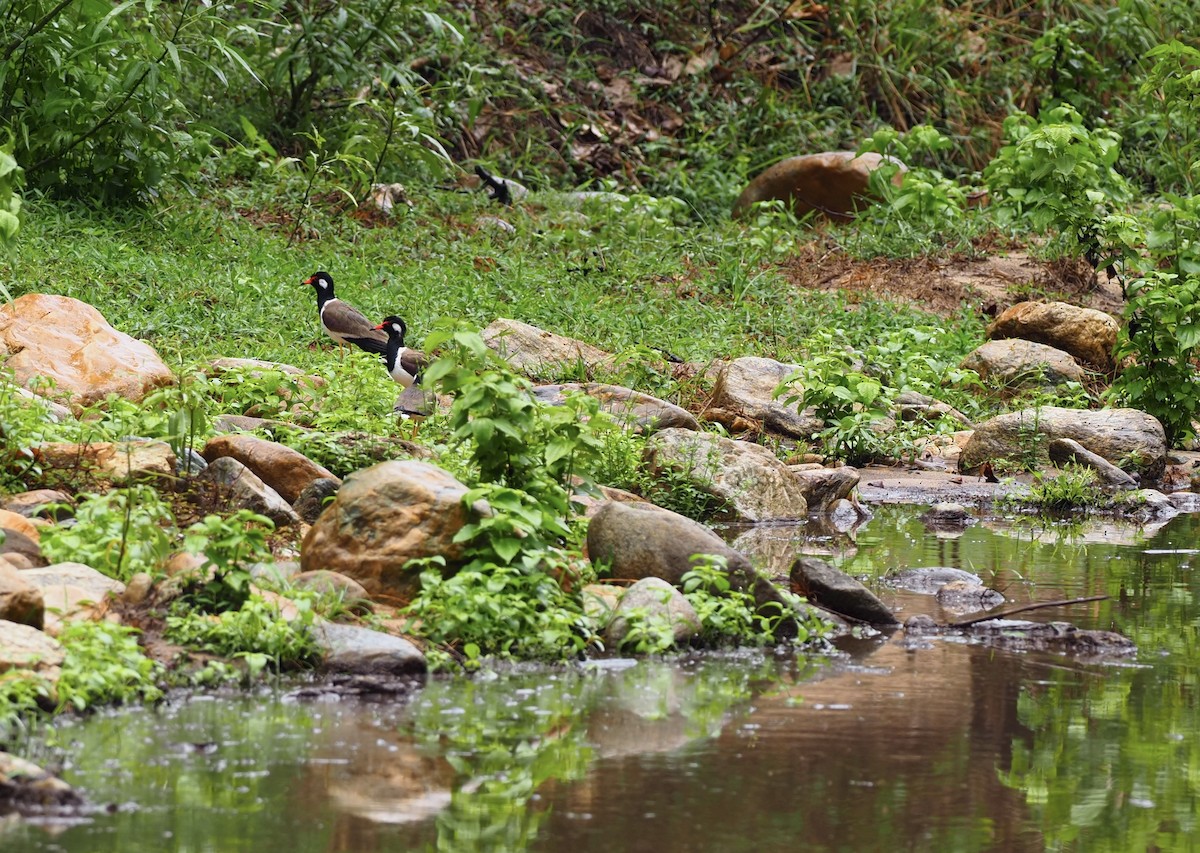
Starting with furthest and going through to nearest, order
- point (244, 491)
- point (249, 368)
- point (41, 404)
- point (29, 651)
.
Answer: point (249, 368)
point (41, 404)
point (244, 491)
point (29, 651)

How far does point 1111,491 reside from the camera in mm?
9000

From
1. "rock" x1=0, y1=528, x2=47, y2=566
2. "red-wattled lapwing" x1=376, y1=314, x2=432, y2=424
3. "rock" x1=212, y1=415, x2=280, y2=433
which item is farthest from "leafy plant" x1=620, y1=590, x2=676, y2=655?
"red-wattled lapwing" x1=376, y1=314, x2=432, y2=424

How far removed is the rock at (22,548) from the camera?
520 centimetres

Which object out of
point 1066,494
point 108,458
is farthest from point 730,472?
point 108,458

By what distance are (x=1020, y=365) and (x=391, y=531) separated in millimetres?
6725

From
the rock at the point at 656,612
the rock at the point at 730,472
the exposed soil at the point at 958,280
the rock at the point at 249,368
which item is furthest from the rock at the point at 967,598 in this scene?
the exposed soil at the point at 958,280

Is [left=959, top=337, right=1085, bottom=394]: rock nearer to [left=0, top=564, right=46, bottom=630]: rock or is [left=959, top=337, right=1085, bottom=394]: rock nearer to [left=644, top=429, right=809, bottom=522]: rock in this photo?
[left=644, top=429, right=809, bottom=522]: rock

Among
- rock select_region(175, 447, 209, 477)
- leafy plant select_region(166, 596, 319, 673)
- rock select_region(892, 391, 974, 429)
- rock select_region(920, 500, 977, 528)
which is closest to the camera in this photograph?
leafy plant select_region(166, 596, 319, 673)

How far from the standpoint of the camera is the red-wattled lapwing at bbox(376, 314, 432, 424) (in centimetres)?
911

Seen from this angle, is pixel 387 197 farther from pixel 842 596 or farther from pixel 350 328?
pixel 842 596

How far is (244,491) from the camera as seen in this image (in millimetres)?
6133

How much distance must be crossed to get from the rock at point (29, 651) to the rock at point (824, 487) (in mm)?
4795

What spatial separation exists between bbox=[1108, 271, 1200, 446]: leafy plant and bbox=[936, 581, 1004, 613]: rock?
4061 mm

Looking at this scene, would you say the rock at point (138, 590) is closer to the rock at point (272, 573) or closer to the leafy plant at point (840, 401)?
the rock at point (272, 573)
